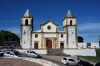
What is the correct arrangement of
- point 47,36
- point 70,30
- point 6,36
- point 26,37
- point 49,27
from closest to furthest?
point 26,37, point 47,36, point 49,27, point 70,30, point 6,36

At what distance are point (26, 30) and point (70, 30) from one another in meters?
11.9

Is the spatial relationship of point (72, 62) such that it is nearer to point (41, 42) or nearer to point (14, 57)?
point (14, 57)

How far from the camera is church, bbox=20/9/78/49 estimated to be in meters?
50.1

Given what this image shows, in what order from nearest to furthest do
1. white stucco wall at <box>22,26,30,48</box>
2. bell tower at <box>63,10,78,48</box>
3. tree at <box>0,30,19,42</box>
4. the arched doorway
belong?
white stucco wall at <box>22,26,30,48</box> < bell tower at <box>63,10,78,48</box> < the arched doorway < tree at <box>0,30,19,42</box>

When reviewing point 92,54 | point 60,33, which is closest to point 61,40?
point 60,33

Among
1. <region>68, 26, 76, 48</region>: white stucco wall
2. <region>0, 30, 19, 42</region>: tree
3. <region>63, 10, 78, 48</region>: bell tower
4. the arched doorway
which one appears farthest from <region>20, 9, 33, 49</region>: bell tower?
<region>0, 30, 19, 42</region>: tree

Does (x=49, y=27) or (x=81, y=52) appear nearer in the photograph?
(x=81, y=52)

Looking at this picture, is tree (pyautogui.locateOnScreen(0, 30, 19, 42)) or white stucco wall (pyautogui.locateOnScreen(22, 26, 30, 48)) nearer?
white stucco wall (pyautogui.locateOnScreen(22, 26, 30, 48))

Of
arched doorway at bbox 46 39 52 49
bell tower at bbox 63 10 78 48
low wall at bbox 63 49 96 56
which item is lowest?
low wall at bbox 63 49 96 56

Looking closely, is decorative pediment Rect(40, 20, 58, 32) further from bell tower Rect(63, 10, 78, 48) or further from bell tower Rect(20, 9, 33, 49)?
bell tower Rect(20, 9, 33, 49)

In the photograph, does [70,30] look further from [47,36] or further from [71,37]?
[47,36]

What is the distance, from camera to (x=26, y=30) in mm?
50594

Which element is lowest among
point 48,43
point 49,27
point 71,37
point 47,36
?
point 48,43

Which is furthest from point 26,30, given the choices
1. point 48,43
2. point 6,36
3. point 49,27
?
point 6,36
